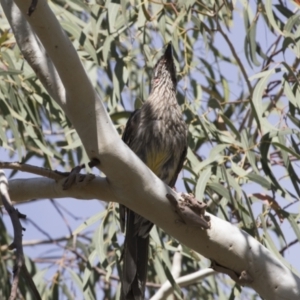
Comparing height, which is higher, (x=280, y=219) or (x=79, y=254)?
(x=79, y=254)

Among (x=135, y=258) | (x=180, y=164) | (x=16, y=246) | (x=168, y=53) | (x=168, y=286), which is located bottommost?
(x=16, y=246)

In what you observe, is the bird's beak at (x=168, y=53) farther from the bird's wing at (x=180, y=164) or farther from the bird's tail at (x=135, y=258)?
the bird's tail at (x=135, y=258)

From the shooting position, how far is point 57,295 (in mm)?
3904

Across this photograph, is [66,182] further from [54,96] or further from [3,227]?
[3,227]

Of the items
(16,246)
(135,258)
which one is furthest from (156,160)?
(16,246)

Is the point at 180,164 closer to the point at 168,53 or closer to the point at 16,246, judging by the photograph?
the point at 168,53

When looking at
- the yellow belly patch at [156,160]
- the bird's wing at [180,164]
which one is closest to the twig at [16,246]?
the yellow belly patch at [156,160]

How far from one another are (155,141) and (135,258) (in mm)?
579

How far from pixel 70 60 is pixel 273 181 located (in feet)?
4.51

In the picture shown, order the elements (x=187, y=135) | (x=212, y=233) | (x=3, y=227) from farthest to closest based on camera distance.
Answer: (x=3, y=227) → (x=187, y=135) → (x=212, y=233)

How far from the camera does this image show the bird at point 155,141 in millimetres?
2961

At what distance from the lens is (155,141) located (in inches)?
127

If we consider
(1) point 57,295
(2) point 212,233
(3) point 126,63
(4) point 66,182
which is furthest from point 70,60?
(1) point 57,295

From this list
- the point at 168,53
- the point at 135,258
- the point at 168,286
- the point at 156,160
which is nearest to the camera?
the point at 135,258
